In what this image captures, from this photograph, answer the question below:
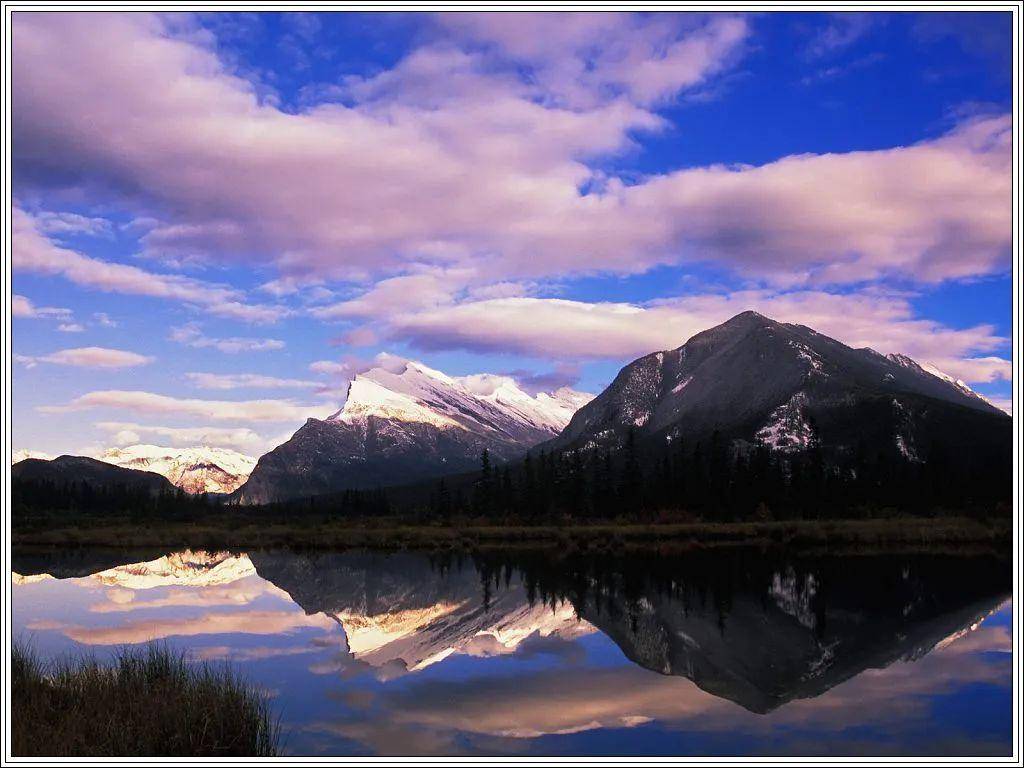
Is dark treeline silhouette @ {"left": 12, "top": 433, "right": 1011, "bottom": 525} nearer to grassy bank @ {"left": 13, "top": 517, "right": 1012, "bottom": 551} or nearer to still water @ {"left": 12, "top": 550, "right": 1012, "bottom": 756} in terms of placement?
grassy bank @ {"left": 13, "top": 517, "right": 1012, "bottom": 551}

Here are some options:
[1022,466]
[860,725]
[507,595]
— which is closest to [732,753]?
[860,725]

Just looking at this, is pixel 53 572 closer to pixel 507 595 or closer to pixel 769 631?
pixel 507 595

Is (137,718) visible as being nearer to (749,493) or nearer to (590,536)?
(590,536)

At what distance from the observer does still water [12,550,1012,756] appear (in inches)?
779

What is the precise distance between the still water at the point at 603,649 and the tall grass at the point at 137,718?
6.59 feet

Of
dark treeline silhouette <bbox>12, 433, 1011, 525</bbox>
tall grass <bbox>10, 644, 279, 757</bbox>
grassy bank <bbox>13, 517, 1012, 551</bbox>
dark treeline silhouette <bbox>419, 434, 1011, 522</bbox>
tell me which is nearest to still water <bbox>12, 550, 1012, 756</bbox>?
tall grass <bbox>10, 644, 279, 757</bbox>

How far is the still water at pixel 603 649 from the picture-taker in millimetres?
19781

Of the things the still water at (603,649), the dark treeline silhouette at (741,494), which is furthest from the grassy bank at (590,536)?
the still water at (603,649)

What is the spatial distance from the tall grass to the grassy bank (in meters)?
63.5

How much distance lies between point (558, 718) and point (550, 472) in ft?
432

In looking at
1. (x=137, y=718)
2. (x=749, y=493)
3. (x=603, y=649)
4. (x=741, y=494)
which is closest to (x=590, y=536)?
(x=741, y=494)

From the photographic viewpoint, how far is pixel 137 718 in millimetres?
16812

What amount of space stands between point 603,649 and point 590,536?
60.8 m

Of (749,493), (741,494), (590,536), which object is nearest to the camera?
(590,536)
